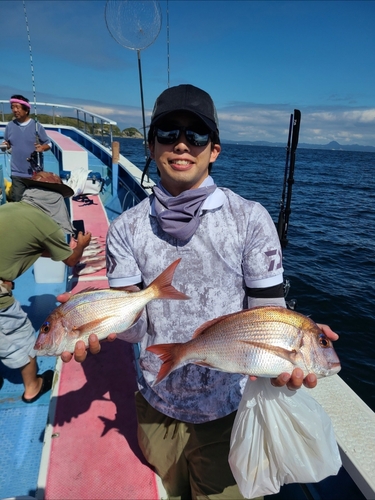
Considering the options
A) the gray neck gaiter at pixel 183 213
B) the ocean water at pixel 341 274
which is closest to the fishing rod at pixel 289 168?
the gray neck gaiter at pixel 183 213

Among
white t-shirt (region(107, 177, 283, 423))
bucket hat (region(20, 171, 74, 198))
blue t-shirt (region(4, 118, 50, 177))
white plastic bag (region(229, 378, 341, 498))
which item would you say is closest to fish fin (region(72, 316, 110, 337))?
white t-shirt (region(107, 177, 283, 423))

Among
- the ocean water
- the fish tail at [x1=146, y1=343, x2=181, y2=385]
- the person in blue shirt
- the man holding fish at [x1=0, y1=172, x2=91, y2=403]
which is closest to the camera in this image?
the fish tail at [x1=146, y1=343, x2=181, y2=385]

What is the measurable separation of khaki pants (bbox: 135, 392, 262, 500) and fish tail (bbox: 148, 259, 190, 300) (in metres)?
0.84

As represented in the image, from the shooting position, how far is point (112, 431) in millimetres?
2389

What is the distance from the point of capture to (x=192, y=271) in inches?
73.3

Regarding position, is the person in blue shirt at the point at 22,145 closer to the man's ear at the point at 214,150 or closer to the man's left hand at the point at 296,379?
the man's ear at the point at 214,150

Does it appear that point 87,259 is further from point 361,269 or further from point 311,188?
point 311,188

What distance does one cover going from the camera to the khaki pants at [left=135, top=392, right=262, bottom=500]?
1936mm

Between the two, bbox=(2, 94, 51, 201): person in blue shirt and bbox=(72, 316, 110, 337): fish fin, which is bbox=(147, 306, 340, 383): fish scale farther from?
bbox=(2, 94, 51, 201): person in blue shirt

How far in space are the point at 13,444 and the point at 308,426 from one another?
2343 mm

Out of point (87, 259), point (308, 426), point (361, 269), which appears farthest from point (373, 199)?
point (308, 426)

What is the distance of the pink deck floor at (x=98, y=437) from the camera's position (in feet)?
6.67

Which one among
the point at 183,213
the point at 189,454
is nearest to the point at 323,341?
the point at 183,213

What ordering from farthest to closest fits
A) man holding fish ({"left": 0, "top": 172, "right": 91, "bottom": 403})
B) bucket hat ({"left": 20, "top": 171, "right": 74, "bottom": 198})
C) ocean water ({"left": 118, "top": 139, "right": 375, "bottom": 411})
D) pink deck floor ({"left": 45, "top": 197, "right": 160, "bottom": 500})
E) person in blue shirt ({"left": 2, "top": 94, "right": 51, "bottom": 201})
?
ocean water ({"left": 118, "top": 139, "right": 375, "bottom": 411})
person in blue shirt ({"left": 2, "top": 94, "right": 51, "bottom": 201})
bucket hat ({"left": 20, "top": 171, "right": 74, "bottom": 198})
man holding fish ({"left": 0, "top": 172, "right": 91, "bottom": 403})
pink deck floor ({"left": 45, "top": 197, "right": 160, "bottom": 500})
